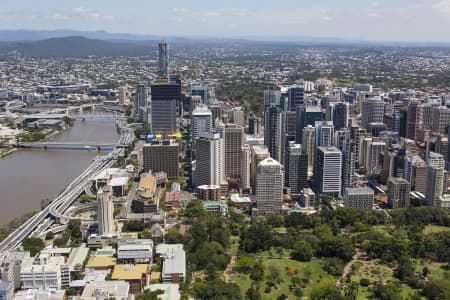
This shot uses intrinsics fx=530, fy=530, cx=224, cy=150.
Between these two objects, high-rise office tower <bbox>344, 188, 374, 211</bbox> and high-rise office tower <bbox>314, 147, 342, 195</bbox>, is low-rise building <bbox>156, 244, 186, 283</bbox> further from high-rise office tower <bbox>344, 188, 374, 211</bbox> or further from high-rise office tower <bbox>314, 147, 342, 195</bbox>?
high-rise office tower <bbox>314, 147, 342, 195</bbox>

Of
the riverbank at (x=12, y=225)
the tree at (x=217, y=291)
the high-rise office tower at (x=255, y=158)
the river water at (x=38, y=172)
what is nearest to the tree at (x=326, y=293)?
the tree at (x=217, y=291)

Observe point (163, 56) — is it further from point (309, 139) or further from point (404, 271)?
point (404, 271)

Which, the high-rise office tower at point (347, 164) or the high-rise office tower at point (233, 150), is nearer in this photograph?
the high-rise office tower at point (347, 164)

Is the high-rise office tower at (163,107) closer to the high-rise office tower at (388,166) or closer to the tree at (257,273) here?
the high-rise office tower at (388,166)

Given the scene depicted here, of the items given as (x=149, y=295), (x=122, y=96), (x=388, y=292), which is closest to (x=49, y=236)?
(x=149, y=295)

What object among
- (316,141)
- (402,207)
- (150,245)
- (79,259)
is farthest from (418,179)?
(79,259)

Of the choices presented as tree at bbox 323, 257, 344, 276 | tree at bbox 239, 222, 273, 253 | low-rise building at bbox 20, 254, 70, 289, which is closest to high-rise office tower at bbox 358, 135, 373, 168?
tree at bbox 239, 222, 273, 253
